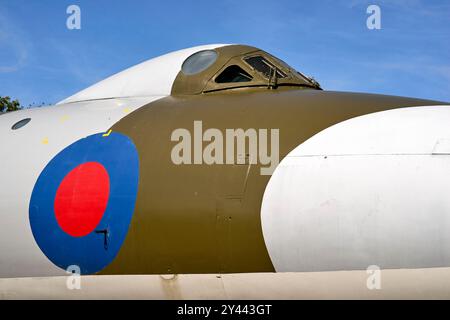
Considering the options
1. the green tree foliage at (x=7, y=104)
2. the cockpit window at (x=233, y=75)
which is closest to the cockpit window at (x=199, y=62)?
the cockpit window at (x=233, y=75)

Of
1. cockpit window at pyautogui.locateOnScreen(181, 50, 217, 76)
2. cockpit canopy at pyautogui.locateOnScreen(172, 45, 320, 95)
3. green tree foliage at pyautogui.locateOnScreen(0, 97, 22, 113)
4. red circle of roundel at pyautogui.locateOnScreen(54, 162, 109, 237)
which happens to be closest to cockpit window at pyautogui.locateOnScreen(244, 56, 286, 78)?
cockpit canopy at pyautogui.locateOnScreen(172, 45, 320, 95)

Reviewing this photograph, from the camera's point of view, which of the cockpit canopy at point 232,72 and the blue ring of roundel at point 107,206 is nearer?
the blue ring of roundel at point 107,206

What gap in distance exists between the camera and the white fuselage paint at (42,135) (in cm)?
641

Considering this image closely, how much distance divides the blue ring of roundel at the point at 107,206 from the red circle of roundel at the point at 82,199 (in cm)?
6

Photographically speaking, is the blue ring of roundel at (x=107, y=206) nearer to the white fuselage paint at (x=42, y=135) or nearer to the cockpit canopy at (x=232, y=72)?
the white fuselage paint at (x=42, y=135)

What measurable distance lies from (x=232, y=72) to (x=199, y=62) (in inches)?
20.7

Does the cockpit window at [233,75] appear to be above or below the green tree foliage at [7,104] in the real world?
below

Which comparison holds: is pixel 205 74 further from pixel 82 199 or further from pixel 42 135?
pixel 82 199

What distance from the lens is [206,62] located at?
774cm

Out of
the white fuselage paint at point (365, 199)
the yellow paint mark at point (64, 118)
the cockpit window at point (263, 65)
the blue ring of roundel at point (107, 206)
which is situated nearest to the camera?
the white fuselage paint at point (365, 199)

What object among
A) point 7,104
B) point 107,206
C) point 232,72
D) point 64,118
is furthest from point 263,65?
point 7,104

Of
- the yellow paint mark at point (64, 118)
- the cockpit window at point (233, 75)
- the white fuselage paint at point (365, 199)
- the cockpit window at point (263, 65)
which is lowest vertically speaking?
the white fuselage paint at point (365, 199)

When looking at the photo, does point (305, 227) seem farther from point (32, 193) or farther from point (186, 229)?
point (32, 193)

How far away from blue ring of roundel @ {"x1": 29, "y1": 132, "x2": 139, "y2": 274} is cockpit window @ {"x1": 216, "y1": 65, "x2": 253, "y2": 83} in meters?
1.75
